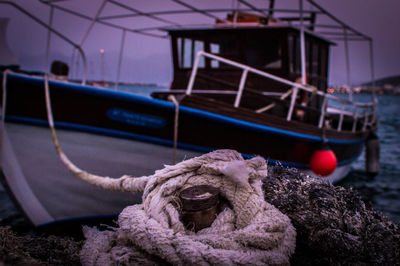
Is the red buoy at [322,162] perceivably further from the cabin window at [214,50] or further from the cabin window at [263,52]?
the cabin window at [214,50]

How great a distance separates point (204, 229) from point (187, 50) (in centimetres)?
612

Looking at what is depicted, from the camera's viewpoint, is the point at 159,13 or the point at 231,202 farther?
the point at 159,13

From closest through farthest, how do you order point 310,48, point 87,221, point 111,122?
point 111,122, point 87,221, point 310,48

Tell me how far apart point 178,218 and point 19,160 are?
3.71 meters

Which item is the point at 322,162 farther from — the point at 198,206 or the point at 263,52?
the point at 198,206

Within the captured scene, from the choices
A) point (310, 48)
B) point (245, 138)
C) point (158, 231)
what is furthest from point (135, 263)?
point (310, 48)

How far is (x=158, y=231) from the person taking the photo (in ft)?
2.67

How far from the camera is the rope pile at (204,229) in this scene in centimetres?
79

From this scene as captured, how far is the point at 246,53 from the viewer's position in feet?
19.8

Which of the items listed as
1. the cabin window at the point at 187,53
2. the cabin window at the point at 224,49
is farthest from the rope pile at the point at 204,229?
the cabin window at the point at 187,53

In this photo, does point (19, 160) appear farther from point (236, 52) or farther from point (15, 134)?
point (236, 52)

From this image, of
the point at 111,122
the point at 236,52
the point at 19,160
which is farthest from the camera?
the point at 236,52

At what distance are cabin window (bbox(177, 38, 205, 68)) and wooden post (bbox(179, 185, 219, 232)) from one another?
5.78m

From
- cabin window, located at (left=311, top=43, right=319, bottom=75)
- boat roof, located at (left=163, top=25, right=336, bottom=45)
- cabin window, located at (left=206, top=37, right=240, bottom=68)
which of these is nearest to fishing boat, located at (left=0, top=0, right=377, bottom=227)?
boat roof, located at (left=163, top=25, right=336, bottom=45)
